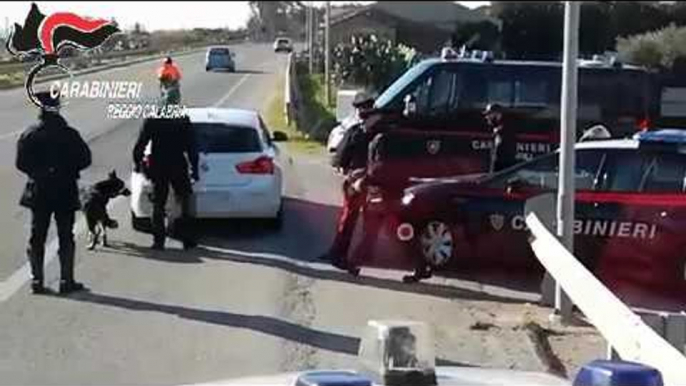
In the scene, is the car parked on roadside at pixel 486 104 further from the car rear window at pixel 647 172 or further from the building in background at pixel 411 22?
the building in background at pixel 411 22

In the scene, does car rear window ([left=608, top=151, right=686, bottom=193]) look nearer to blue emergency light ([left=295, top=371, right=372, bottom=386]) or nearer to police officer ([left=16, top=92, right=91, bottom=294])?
police officer ([left=16, top=92, right=91, bottom=294])

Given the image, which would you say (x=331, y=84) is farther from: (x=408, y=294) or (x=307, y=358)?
(x=307, y=358)

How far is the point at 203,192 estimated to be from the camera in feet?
49.0

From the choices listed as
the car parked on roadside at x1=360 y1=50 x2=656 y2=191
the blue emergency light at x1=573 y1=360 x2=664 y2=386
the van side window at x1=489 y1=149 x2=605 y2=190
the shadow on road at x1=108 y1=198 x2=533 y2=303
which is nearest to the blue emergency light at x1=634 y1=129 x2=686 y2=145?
the van side window at x1=489 y1=149 x2=605 y2=190

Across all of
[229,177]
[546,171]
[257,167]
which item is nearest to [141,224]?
[229,177]

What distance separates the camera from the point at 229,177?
15055 mm

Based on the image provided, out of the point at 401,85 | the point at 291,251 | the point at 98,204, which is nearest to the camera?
the point at 98,204

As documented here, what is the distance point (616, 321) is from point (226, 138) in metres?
9.65

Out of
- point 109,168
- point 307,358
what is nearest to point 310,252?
point 307,358

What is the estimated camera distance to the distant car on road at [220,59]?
34875mm

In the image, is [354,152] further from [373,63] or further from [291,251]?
[373,63]

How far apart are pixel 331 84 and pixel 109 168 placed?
24.4 metres

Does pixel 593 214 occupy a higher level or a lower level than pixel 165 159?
lower

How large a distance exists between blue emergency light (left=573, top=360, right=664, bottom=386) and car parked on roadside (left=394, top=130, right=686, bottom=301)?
854 centimetres
